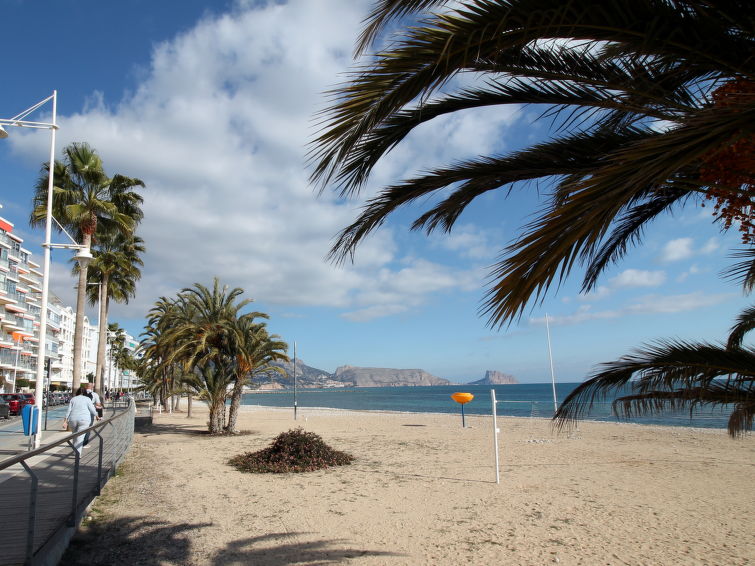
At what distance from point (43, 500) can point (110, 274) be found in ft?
88.9

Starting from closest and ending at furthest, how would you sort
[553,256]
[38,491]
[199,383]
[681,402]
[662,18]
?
[553,256] → [662,18] → [681,402] → [38,491] → [199,383]

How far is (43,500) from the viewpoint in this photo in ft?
15.4

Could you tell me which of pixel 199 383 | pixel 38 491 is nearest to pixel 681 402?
pixel 38 491

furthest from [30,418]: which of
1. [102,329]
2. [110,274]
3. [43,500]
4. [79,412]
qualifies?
[110,274]

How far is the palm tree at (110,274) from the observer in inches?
994

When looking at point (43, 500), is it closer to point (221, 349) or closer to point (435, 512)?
point (435, 512)

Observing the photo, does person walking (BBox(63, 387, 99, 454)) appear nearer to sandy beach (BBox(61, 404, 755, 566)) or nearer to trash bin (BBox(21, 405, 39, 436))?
sandy beach (BBox(61, 404, 755, 566))

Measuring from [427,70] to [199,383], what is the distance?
19.2 metres

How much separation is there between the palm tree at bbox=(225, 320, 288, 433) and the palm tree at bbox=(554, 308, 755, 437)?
1695 centimetres

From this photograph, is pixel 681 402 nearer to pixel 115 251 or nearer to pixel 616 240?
pixel 616 240

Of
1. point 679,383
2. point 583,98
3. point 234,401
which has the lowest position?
point 234,401

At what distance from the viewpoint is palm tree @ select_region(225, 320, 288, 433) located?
19.4 metres

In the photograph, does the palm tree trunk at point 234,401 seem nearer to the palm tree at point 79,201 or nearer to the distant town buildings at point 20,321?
the palm tree at point 79,201

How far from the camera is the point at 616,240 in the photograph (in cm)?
468
